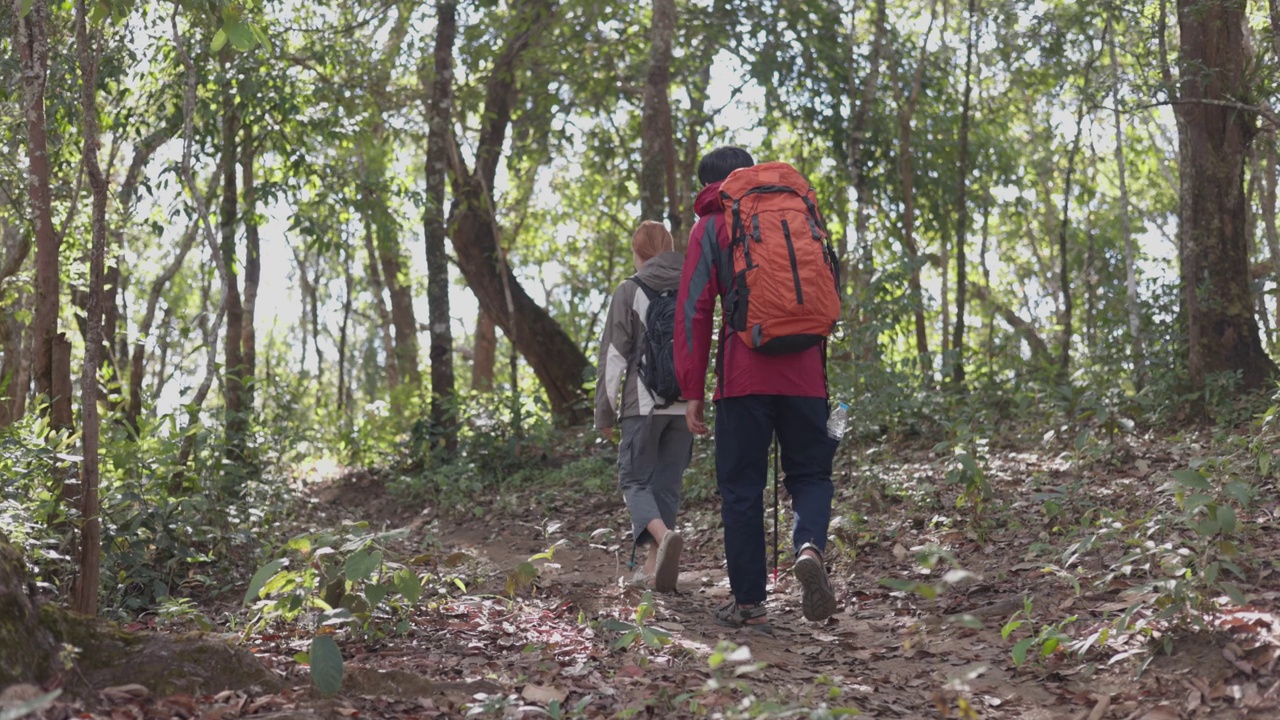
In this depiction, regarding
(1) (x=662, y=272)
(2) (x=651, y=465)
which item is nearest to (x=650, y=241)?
(1) (x=662, y=272)

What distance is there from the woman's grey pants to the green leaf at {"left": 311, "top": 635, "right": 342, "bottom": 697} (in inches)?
105

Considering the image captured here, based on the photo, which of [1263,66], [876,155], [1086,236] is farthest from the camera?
[1086,236]

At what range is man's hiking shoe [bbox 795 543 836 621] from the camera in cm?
471

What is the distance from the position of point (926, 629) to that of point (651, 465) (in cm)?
193

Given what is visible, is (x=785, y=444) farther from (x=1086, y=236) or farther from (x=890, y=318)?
(x=1086, y=236)

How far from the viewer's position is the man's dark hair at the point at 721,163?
5379 mm

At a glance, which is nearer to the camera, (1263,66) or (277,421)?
(1263,66)

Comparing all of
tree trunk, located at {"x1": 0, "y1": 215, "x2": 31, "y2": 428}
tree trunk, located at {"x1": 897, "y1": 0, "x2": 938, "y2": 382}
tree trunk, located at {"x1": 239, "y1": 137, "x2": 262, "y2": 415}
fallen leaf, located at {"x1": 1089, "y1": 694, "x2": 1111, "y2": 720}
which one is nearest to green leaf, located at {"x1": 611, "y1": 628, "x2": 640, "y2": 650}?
fallen leaf, located at {"x1": 1089, "y1": 694, "x2": 1111, "y2": 720}

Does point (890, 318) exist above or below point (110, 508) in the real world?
above

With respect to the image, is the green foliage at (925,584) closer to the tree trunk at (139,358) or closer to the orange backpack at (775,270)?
the orange backpack at (775,270)

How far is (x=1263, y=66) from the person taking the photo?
746cm

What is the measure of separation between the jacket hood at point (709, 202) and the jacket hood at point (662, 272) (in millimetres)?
1029

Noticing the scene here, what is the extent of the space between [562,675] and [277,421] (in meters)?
8.47

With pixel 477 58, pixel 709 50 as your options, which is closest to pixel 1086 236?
pixel 709 50
